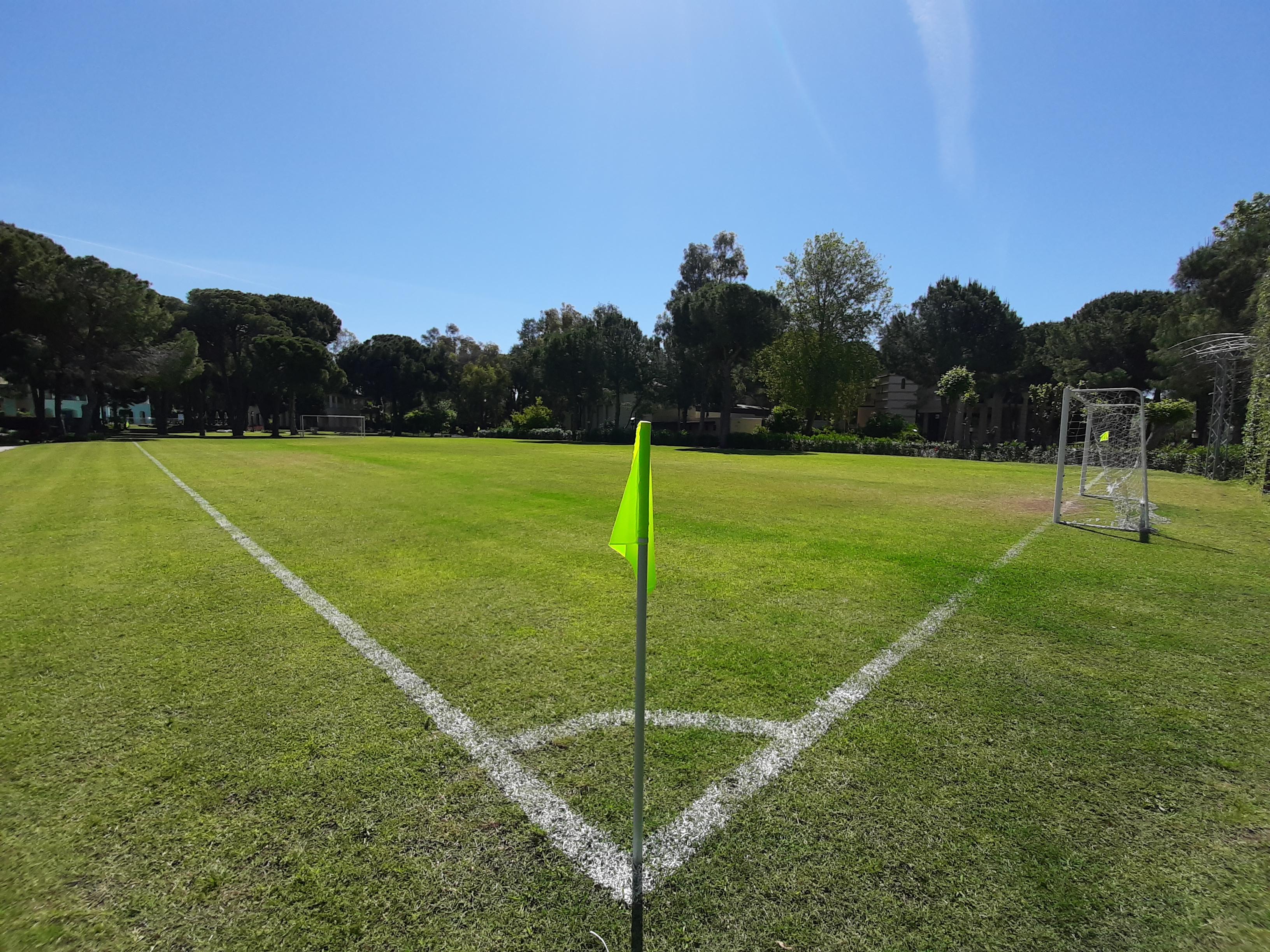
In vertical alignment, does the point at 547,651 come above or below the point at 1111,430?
below

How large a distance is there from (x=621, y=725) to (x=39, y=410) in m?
51.3

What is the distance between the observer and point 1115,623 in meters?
4.70

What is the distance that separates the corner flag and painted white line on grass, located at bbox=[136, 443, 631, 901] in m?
0.05

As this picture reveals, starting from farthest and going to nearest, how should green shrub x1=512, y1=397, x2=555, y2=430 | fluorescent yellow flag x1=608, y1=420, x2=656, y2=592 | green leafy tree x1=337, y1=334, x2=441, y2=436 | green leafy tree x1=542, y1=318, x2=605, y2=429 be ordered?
green leafy tree x1=337, y1=334, x2=441, y2=436
green shrub x1=512, y1=397, x2=555, y2=430
green leafy tree x1=542, y1=318, x2=605, y2=429
fluorescent yellow flag x1=608, y1=420, x2=656, y2=592

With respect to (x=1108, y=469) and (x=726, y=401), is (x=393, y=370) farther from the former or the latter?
(x=1108, y=469)

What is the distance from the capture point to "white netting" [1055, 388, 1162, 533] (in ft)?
31.8

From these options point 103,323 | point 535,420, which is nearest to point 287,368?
point 103,323

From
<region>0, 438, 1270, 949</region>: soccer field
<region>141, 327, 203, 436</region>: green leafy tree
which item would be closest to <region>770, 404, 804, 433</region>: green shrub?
<region>0, 438, 1270, 949</region>: soccer field

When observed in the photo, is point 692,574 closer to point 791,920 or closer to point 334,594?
point 334,594

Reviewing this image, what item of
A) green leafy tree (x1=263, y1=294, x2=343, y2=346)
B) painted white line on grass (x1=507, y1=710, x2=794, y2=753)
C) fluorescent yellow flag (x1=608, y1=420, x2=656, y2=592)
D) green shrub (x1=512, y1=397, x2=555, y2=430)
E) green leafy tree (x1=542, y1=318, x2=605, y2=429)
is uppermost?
green leafy tree (x1=263, y1=294, x2=343, y2=346)

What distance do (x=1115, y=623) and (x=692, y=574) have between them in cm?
351

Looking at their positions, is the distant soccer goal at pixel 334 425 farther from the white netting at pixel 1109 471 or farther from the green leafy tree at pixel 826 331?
the white netting at pixel 1109 471

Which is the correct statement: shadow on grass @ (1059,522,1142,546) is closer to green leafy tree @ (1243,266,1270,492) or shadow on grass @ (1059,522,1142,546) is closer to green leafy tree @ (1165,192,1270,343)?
green leafy tree @ (1243,266,1270,492)

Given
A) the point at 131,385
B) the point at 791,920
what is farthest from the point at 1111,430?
the point at 131,385
